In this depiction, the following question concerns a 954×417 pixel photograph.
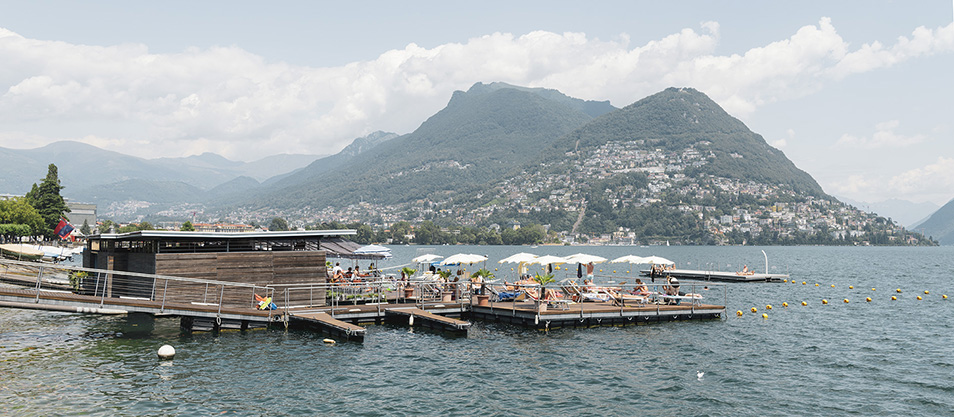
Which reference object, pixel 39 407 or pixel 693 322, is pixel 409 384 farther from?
pixel 693 322

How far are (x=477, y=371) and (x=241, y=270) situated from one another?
38.3 ft

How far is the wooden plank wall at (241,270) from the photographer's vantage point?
949 inches

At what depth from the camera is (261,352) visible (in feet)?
68.9

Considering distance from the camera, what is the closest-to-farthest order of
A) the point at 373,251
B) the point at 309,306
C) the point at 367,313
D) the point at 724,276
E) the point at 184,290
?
the point at 184,290
the point at 309,306
the point at 367,313
the point at 373,251
the point at 724,276

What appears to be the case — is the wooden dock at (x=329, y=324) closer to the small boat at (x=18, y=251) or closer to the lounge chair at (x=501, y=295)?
the lounge chair at (x=501, y=295)

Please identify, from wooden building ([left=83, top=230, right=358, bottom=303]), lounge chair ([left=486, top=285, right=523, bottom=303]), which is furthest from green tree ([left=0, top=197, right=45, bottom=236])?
lounge chair ([left=486, top=285, right=523, bottom=303])

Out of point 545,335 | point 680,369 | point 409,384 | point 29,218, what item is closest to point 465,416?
point 409,384

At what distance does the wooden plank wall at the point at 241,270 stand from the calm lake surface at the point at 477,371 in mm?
1695

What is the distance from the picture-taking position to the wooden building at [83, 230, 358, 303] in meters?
24.2

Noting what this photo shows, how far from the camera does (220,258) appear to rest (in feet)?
82.5

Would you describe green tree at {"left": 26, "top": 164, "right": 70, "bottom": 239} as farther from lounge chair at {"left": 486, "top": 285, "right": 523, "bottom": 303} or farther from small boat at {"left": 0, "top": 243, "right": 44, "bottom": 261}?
→ lounge chair at {"left": 486, "top": 285, "right": 523, "bottom": 303}

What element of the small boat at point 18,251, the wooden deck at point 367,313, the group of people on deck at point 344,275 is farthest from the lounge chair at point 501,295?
the small boat at point 18,251

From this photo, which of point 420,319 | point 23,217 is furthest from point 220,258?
point 23,217

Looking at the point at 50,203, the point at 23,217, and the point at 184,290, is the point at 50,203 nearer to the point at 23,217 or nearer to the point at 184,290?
the point at 23,217
